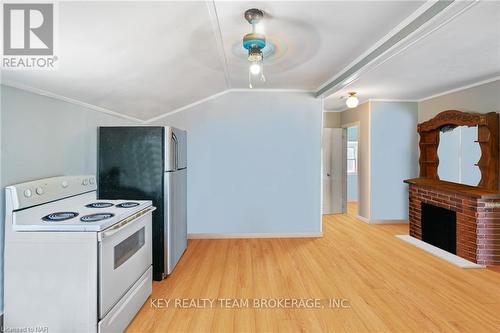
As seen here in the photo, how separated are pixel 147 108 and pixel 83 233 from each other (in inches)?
87.0

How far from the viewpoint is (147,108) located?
3.45 metres

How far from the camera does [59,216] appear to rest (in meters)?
1.76

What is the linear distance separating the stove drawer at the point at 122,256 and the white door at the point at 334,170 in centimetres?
434

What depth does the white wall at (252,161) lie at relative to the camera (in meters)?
4.07

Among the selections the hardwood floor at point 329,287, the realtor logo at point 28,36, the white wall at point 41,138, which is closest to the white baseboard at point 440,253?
the hardwood floor at point 329,287

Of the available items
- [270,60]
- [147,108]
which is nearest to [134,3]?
[270,60]

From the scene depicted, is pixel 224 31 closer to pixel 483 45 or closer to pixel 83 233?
pixel 83 233

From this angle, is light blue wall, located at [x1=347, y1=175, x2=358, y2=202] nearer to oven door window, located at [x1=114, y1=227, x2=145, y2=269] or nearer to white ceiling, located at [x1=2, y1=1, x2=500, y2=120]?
white ceiling, located at [x1=2, y1=1, x2=500, y2=120]

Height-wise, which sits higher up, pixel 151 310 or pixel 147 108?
pixel 147 108

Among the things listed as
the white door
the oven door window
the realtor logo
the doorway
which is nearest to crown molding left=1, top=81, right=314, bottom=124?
the realtor logo

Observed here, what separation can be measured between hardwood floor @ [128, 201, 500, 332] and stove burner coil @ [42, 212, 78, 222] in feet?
3.14

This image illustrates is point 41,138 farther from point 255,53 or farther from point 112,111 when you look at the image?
point 255,53

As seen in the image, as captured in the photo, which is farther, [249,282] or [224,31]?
[249,282]

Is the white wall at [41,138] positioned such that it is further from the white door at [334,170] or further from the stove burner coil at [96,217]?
the white door at [334,170]
